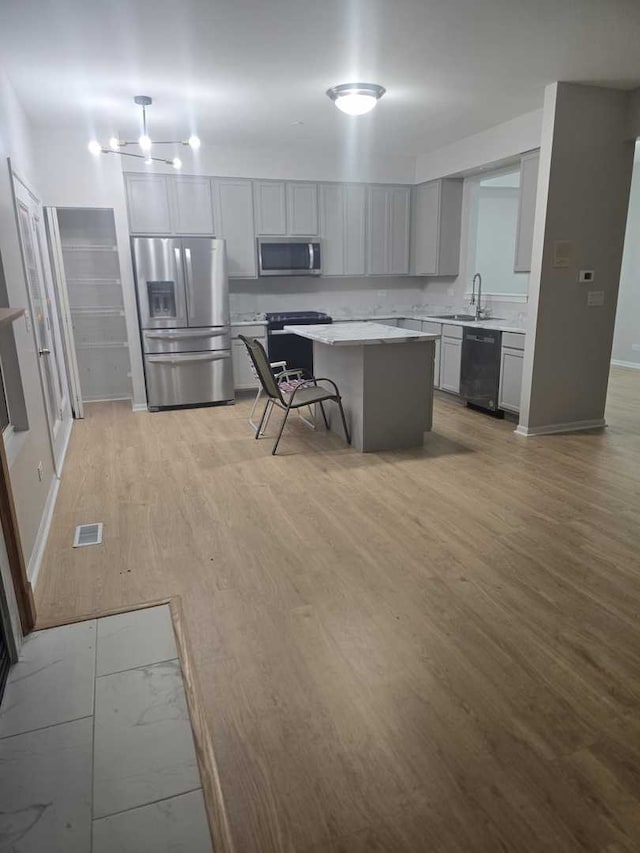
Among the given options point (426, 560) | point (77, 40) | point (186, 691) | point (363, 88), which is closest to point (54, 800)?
point (186, 691)

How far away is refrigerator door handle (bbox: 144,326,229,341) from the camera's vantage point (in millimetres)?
5594

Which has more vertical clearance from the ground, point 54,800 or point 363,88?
point 363,88

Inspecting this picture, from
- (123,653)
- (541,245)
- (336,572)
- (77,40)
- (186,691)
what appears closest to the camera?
(186,691)

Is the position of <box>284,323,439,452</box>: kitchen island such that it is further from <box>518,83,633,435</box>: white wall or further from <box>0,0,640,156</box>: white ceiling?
<box>0,0,640,156</box>: white ceiling

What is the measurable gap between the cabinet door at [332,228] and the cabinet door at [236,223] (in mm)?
851

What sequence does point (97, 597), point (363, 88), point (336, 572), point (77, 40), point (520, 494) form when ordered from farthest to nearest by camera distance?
point (363, 88) → point (520, 494) → point (77, 40) → point (336, 572) → point (97, 597)

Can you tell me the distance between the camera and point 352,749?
162cm

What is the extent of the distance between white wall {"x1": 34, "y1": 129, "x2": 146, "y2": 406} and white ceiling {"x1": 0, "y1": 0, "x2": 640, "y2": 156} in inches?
12.2

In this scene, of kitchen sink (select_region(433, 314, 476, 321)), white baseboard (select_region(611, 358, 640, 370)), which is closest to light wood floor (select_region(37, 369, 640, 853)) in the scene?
kitchen sink (select_region(433, 314, 476, 321))

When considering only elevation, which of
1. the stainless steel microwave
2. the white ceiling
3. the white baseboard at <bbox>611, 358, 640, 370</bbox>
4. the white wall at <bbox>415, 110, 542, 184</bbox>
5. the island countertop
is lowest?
the white baseboard at <bbox>611, 358, 640, 370</bbox>

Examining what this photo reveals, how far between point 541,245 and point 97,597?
3973 millimetres

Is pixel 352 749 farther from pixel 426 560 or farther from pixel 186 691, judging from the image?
pixel 426 560

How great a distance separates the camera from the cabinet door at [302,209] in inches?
245

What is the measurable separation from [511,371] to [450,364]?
1.04 meters
